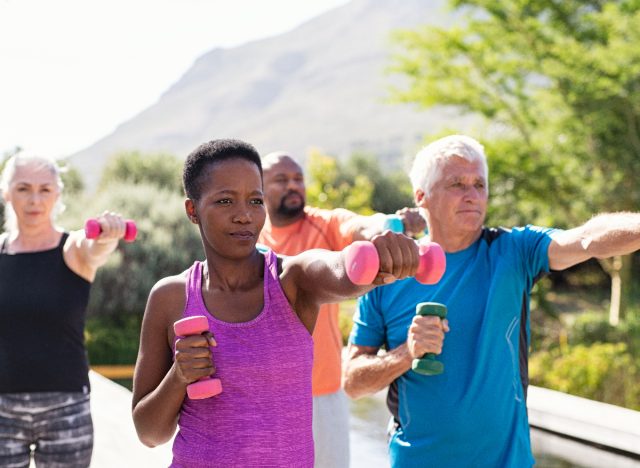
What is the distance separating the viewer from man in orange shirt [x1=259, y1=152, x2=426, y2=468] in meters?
3.49

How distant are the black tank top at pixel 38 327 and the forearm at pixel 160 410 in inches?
48.5

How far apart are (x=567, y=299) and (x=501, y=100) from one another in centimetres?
800

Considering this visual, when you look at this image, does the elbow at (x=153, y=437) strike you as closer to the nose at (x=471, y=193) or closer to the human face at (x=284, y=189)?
the nose at (x=471, y=193)

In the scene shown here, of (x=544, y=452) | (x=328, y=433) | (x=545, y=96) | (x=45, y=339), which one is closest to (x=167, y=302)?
(x=45, y=339)

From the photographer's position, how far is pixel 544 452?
6.52m

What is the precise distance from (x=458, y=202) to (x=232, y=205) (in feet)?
3.38

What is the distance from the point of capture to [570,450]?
21.2 ft

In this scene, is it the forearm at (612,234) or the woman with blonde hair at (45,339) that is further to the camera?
the woman with blonde hair at (45,339)

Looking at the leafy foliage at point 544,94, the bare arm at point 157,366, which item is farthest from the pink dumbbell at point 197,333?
the leafy foliage at point 544,94

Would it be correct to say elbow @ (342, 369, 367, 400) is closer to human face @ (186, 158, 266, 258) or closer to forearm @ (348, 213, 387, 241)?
forearm @ (348, 213, 387, 241)

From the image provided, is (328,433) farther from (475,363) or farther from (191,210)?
(191,210)

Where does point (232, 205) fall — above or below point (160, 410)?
above

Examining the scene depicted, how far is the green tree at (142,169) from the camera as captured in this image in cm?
2280

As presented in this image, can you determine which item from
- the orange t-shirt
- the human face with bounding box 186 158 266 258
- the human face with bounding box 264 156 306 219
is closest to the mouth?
the human face with bounding box 186 158 266 258
